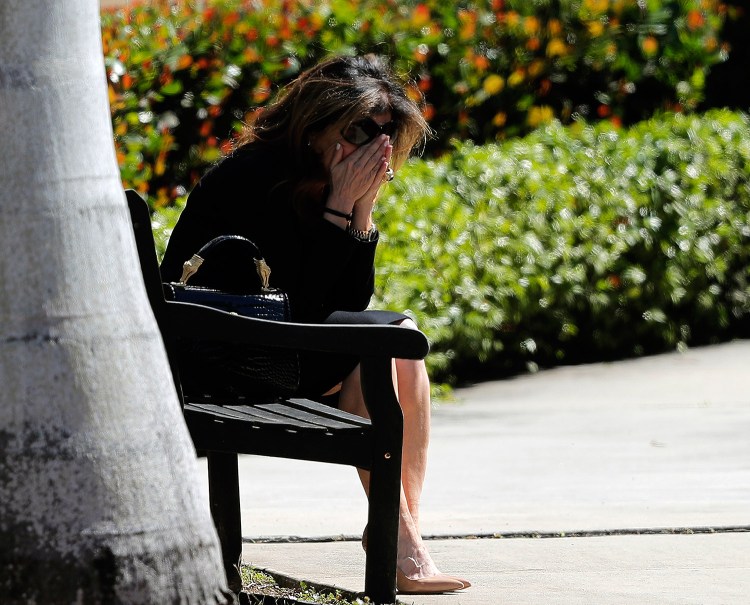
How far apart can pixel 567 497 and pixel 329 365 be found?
159 centimetres

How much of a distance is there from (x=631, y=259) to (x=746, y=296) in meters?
1.08

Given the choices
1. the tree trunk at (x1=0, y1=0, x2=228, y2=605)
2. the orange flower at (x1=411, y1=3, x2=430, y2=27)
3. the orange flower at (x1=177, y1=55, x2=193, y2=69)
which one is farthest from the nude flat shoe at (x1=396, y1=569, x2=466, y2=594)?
the orange flower at (x1=411, y1=3, x2=430, y2=27)

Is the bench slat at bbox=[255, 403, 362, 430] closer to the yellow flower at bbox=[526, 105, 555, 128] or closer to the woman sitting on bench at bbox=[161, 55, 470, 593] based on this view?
the woman sitting on bench at bbox=[161, 55, 470, 593]

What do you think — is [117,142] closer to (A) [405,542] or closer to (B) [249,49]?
(B) [249,49]

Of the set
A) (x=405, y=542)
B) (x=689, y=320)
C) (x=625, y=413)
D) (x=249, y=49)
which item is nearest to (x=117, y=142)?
(x=249, y=49)

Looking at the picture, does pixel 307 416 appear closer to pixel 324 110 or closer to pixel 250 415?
pixel 250 415

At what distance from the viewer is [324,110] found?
3.81 meters

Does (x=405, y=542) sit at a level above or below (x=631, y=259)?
below

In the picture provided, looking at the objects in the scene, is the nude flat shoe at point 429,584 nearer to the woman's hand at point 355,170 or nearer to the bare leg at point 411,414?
the bare leg at point 411,414

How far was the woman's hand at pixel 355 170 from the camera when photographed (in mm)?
3797

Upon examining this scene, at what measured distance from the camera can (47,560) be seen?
2.43m

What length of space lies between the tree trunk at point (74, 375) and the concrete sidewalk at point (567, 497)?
3.74ft

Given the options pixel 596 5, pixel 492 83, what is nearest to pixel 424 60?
pixel 492 83

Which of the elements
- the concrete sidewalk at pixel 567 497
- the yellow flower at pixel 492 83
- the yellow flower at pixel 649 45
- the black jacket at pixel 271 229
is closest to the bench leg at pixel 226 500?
the concrete sidewalk at pixel 567 497
